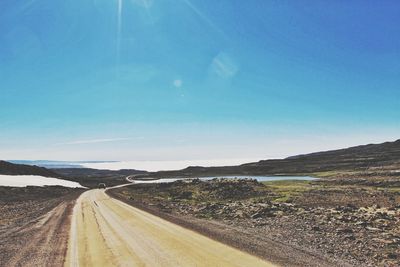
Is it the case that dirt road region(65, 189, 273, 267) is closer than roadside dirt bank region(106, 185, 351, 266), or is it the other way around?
roadside dirt bank region(106, 185, 351, 266)

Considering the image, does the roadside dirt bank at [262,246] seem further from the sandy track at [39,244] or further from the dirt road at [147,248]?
the sandy track at [39,244]

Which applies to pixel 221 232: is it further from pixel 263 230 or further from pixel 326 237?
pixel 326 237

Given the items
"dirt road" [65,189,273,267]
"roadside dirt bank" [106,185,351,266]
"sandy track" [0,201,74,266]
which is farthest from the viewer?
"sandy track" [0,201,74,266]

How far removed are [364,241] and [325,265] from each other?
5.86m

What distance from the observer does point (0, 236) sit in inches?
869

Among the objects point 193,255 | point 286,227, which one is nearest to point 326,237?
point 286,227

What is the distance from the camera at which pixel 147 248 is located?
55.6 feet

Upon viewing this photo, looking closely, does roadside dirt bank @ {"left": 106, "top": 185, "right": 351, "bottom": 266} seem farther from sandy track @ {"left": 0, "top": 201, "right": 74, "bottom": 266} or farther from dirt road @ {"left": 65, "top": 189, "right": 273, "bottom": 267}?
sandy track @ {"left": 0, "top": 201, "right": 74, "bottom": 266}

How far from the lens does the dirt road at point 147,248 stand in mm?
14297

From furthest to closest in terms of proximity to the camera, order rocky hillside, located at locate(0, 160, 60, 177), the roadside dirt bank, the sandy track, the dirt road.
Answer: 1. rocky hillside, located at locate(0, 160, 60, 177)
2. the sandy track
3. the dirt road
4. the roadside dirt bank

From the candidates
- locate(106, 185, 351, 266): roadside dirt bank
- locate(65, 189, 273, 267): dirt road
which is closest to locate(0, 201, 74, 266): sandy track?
locate(65, 189, 273, 267): dirt road

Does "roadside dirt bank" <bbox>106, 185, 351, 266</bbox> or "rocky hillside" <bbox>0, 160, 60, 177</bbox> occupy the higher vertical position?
"rocky hillside" <bbox>0, 160, 60, 177</bbox>

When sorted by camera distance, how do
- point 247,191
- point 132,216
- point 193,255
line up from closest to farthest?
point 193,255 → point 132,216 → point 247,191

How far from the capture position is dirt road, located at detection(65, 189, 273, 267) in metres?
14.3
